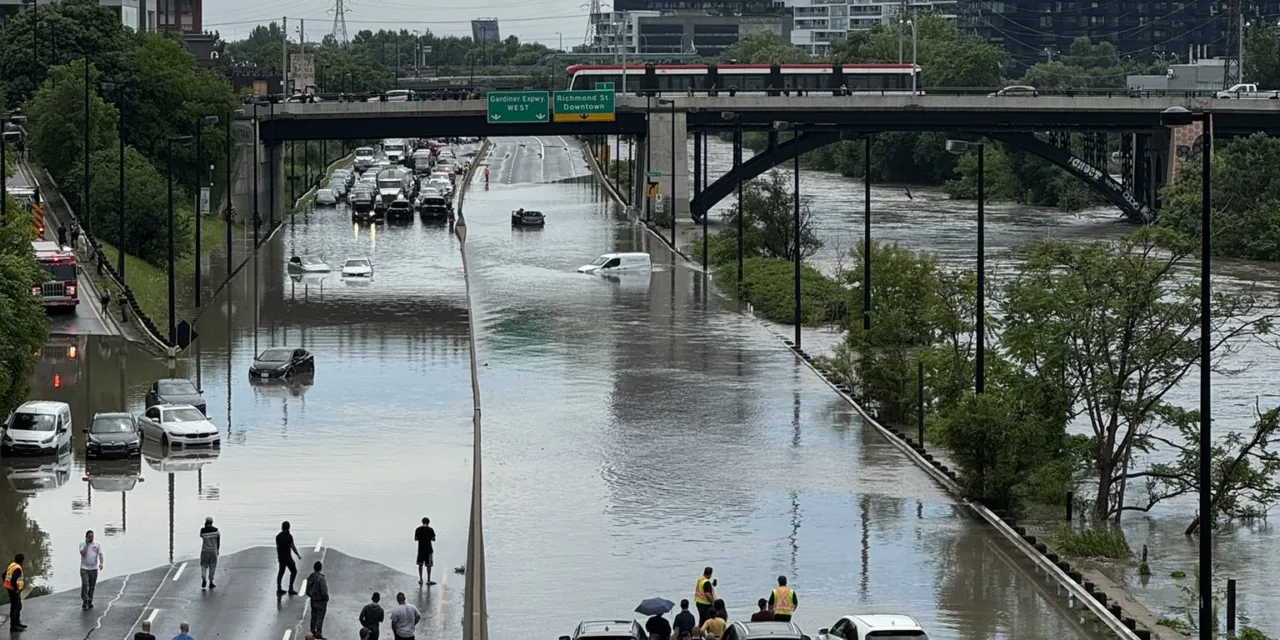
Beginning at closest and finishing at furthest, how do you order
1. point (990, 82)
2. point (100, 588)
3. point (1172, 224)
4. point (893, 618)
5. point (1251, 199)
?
point (893, 618) < point (100, 588) < point (1172, 224) < point (1251, 199) < point (990, 82)

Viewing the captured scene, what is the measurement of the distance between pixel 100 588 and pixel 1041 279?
18.7m

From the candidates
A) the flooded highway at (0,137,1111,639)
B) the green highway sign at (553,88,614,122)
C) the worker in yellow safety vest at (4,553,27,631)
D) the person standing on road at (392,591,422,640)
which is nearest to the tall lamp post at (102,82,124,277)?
the flooded highway at (0,137,1111,639)

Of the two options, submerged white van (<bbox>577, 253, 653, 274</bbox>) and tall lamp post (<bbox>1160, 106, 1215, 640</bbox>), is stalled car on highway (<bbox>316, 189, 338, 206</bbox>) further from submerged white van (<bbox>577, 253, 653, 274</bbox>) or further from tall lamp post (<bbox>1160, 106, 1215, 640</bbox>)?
tall lamp post (<bbox>1160, 106, 1215, 640</bbox>)

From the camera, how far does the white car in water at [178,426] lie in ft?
139

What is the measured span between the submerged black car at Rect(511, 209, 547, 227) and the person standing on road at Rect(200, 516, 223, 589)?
74.0 metres

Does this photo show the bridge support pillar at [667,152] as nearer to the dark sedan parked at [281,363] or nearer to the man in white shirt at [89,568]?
the dark sedan parked at [281,363]

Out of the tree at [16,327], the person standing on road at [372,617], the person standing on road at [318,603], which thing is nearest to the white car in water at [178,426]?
the tree at [16,327]

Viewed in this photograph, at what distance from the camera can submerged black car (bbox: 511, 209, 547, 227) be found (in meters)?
104

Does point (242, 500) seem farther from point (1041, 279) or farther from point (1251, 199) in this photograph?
point (1251, 199)

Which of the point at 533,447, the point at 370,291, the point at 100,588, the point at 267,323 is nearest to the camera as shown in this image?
the point at 100,588

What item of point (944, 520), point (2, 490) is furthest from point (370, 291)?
point (944, 520)

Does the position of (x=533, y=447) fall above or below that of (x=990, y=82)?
below

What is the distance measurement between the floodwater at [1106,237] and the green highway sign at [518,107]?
1544 centimetres

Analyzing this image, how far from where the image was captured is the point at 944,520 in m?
36.2
